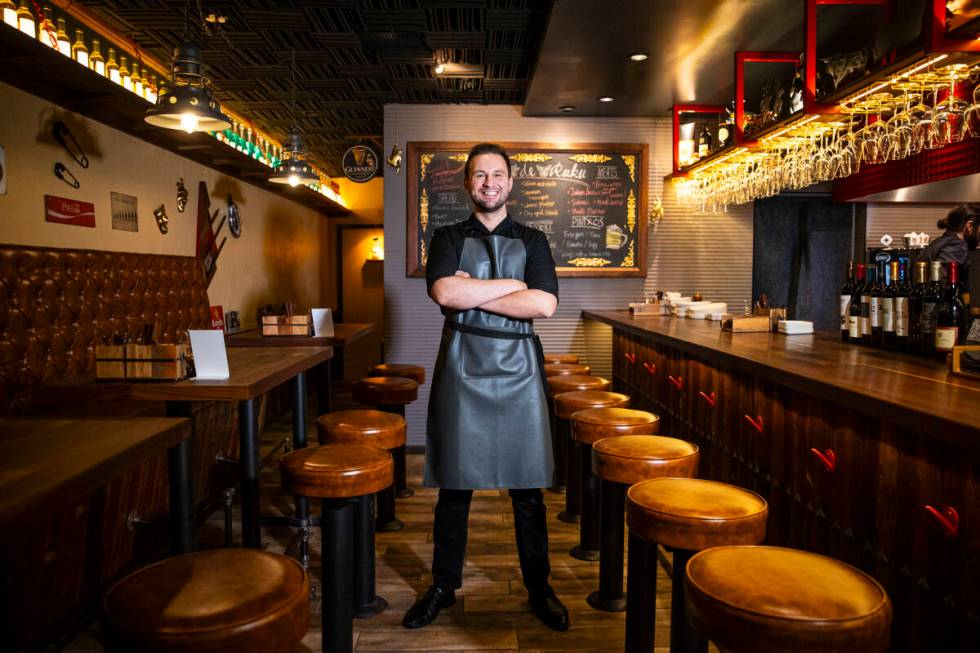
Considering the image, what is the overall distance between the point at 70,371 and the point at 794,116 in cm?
388

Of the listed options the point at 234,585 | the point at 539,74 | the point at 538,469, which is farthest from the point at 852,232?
the point at 234,585

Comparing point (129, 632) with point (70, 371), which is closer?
point (129, 632)

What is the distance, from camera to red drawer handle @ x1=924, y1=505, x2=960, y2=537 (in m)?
1.46

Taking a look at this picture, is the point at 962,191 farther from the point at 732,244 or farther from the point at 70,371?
the point at 70,371

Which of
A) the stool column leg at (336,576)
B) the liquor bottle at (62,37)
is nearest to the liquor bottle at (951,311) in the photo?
the stool column leg at (336,576)

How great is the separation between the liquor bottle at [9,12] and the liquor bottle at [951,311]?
418 cm

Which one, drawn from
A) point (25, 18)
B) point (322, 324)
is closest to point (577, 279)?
point (322, 324)

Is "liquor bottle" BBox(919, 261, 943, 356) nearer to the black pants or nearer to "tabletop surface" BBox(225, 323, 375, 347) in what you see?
the black pants

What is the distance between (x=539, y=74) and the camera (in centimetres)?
442

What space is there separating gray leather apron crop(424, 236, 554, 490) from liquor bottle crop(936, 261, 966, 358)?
1.40 meters

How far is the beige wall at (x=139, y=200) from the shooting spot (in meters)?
3.68

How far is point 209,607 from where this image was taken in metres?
1.18

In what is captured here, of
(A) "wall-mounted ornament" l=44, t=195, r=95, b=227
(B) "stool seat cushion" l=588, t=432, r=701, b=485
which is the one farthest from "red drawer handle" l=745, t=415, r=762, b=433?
(A) "wall-mounted ornament" l=44, t=195, r=95, b=227

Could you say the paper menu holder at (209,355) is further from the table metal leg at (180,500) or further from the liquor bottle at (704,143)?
the liquor bottle at (704,143)
